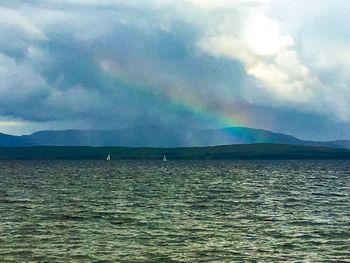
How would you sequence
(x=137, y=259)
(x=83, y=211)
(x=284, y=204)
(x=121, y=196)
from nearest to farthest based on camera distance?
(x=137, y=259) < (x=83, y=211) < (x=284, y=204) < (x=121, y=196)

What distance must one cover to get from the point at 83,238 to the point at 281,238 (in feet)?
51.6

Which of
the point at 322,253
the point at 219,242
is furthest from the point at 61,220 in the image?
the point at 322,253

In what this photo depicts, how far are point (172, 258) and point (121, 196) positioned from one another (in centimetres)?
5129

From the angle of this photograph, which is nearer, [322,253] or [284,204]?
[322,253]

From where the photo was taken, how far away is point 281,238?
151ft

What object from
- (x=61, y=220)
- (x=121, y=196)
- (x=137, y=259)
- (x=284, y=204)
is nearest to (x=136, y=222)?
(x=61, y=220)

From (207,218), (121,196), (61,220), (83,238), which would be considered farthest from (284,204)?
(83,238)

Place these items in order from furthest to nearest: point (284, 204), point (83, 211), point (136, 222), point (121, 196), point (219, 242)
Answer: point (121, 196)
point (284, 204)
point (83, 211)
point (136, 222)
point (219, 242)

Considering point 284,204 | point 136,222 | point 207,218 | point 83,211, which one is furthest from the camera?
point 284,204

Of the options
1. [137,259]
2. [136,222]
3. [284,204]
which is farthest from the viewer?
[284,204]

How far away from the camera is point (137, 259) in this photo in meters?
37.4

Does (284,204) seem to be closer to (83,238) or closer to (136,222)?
(136,222)

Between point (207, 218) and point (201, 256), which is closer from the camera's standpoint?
point (201, 256)

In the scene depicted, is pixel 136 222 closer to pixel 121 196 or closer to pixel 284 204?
pixel 284 204
